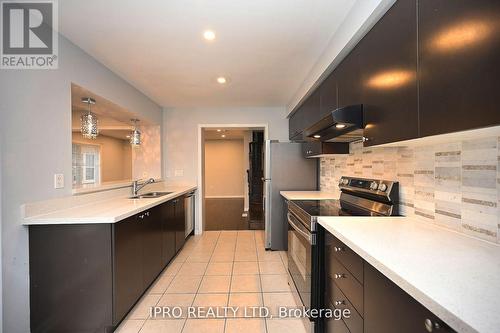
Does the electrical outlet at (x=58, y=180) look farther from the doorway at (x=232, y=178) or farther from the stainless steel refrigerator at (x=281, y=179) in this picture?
the doorway at (x=232, y=178)

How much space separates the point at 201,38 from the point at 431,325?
2.16 metres

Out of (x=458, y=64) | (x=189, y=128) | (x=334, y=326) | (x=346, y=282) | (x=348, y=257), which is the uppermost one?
(x=189, y=128)

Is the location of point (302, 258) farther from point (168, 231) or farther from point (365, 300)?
point (168, 231)

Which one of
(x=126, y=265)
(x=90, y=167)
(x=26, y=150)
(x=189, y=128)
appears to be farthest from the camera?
(x=90, y=167)

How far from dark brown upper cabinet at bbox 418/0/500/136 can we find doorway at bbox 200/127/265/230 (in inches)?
136

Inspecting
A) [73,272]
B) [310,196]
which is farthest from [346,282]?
[73,272]

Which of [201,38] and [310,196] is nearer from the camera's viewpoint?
[201,38]

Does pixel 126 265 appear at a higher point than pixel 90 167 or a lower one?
lower

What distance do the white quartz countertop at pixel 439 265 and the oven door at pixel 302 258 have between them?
1.23 feet

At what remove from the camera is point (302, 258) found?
1820mm

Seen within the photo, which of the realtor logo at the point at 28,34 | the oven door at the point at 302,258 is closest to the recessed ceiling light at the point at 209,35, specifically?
the realtor logo at the point at 28,34

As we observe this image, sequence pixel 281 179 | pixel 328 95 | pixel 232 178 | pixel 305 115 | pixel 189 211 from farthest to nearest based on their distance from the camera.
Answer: pixel 232 178 → pixel 189 211 → pixel 281 179 → pixel 305 115 → pixel 328 95

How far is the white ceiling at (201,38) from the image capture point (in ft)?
5.09

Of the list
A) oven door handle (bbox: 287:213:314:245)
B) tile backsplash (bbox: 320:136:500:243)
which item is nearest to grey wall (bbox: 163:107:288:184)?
oven door handle (bbox: 287:213:314:245)
